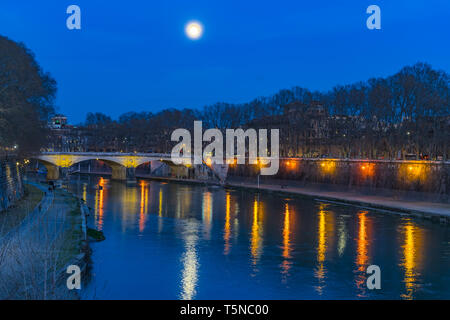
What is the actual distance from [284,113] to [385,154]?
1870 centimetres

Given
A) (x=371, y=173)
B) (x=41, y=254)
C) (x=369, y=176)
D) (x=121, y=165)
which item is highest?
(x=121, y=165)

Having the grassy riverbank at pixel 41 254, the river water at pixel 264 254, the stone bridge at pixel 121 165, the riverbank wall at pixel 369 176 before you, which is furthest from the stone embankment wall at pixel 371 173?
the grassy riverbank at pixel 41 254

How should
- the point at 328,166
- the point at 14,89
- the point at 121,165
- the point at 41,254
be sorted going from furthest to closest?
1. the point at 121,165
2. the point at 328,166
3. the point at 14,89
4. the point at 41,254

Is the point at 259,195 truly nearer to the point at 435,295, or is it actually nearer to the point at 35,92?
the point at 35,92

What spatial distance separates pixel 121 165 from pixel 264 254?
5155 cm

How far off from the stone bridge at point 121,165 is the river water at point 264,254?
29921 millimetres

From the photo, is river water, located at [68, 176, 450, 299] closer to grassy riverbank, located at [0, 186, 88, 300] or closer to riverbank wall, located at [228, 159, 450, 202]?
grassy riverbank, located at [0, 186, 88, 300]

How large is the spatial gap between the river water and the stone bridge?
2992 centimetres

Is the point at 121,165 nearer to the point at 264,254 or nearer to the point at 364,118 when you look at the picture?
the point at 364,118

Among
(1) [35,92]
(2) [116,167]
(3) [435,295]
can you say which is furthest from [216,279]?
(2) [116,167]

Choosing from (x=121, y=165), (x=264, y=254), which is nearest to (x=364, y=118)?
(x=121, y=165)

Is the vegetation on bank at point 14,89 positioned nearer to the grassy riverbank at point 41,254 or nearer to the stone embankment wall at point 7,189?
the stone embankment wall at point 7,189

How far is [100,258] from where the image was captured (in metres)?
17.8

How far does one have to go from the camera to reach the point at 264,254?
759 inches
